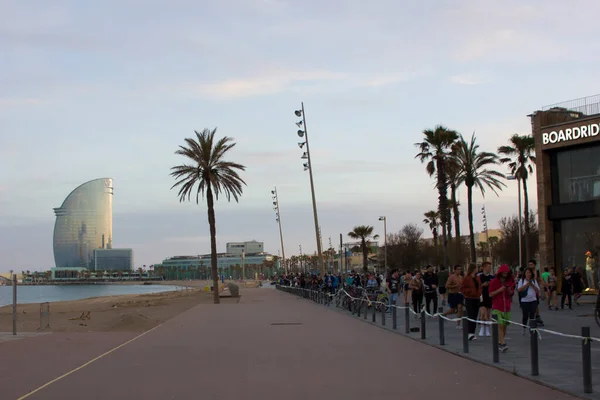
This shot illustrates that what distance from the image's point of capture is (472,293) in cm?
1599

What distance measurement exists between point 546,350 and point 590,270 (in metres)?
23.1

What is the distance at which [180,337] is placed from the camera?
61.3 ft

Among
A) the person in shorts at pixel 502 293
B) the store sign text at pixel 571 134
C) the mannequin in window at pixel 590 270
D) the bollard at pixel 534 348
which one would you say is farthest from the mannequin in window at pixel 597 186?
the bollard at pixel 534 348

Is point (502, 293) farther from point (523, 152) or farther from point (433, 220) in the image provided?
point (433, 220)

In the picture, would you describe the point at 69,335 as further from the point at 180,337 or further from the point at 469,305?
the point at 469,305

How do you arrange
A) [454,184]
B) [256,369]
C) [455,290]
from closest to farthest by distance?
[256,369] < [455,290] < [454,184]

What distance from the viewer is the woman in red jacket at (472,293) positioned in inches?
629

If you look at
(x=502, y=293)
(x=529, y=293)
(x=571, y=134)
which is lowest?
(x=529, y=293)

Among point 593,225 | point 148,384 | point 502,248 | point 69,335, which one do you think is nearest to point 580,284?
point 593,225

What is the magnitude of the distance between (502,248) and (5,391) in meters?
72.7

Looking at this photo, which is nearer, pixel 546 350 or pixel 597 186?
pixel 546 350

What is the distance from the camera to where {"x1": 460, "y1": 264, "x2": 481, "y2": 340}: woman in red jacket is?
1597 cm

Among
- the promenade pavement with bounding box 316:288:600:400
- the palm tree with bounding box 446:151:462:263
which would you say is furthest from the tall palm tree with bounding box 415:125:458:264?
the promenade pavement with bounding box 316:288:600:400

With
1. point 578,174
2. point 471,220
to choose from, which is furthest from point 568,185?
point 471,220
